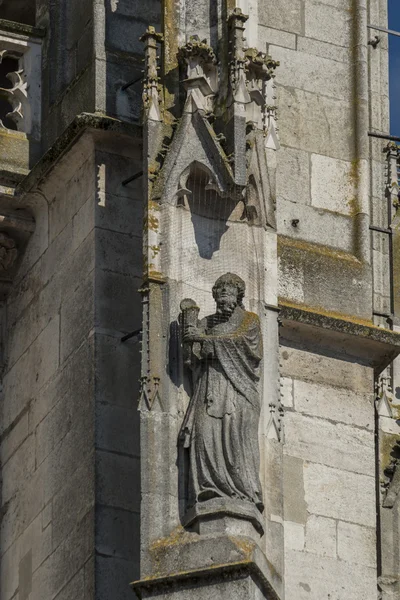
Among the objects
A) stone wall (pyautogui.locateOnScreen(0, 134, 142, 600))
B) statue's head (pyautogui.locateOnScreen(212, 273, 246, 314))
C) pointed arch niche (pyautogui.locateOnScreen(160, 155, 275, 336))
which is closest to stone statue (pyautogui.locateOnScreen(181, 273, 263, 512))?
statue's head (pyautogui.locateOnScreen(212, 273, 246, 314))

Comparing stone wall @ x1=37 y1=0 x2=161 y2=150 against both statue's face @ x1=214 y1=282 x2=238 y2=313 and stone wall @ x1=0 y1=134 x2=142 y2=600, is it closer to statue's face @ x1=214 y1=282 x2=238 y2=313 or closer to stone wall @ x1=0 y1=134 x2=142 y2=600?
stone wall @ x1=0 y1=134 x2=142 y2=600

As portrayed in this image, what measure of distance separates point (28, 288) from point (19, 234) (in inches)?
14.0

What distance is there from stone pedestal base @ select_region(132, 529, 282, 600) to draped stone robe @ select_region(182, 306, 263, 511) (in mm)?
304

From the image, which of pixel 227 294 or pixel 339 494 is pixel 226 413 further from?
pixel 339 494

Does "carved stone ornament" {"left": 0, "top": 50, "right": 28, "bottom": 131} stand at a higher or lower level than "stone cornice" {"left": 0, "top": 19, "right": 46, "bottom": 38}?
lower

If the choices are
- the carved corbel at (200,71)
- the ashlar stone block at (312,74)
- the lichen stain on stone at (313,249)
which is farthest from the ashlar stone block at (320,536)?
the ashlar stone block at (312,74)

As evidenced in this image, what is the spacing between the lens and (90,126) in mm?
20188

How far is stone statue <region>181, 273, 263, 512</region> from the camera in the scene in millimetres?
18328

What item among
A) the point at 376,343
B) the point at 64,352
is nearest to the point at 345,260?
the point at 376,343

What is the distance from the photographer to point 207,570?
58.5ft

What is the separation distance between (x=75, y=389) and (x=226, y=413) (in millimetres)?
A: 1528

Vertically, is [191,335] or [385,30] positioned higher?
[385,30]

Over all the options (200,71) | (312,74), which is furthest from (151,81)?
(312,74)

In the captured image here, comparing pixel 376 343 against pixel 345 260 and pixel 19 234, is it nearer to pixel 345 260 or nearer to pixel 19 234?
pixel 345 260
